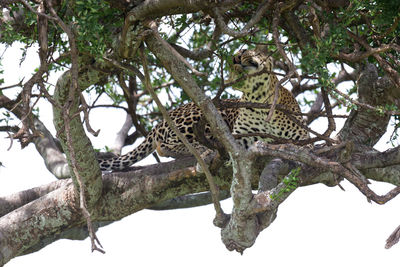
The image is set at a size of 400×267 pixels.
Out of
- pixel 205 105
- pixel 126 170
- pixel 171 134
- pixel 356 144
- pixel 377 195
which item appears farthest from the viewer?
pixel 171 134

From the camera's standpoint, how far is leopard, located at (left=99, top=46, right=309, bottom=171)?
6.86 metres

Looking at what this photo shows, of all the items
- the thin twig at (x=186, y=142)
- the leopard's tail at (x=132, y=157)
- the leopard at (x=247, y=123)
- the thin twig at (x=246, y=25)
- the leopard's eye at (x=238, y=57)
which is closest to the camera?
the thin twig at (x=246, y=25)

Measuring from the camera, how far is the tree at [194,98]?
4.57 metres

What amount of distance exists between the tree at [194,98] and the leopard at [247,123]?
0.34 meters

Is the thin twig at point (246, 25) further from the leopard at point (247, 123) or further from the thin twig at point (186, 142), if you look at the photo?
the leopard at point (247, 123)

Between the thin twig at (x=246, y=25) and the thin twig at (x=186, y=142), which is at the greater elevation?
the thin twig at (x=246, y=25)

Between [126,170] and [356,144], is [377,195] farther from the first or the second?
[126,170]

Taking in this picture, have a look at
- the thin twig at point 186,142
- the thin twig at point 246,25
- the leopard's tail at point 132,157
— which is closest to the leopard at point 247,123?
the leopard's tail at point 132,157

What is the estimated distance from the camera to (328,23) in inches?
193

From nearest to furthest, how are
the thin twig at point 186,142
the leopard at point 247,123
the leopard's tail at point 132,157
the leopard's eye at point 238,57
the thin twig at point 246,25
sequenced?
1. the thin twig at point 246,25
2. the thin twig at point 186,142
3. the leopard's eye at point 238,57
4. the leopard at point 247,123
5. the leopard's tail at point 132,157

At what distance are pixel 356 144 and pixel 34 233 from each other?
3.14m

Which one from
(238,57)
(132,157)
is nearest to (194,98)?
(238,57)

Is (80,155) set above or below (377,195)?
above

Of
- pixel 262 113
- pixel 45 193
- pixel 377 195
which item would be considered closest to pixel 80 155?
pixel 45 193
